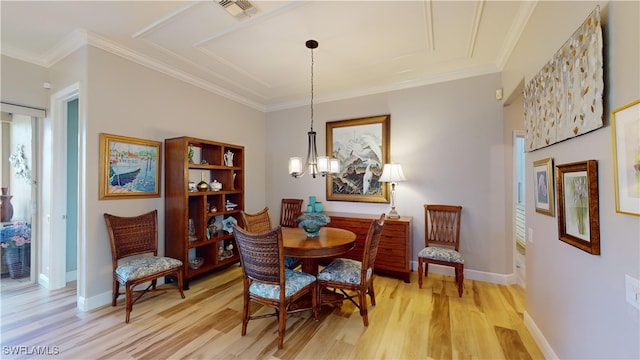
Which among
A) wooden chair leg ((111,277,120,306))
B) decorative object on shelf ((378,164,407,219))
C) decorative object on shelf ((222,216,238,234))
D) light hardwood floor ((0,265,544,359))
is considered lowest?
light hardwood floor ((0,265,544,359))

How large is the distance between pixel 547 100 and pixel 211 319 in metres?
3.44

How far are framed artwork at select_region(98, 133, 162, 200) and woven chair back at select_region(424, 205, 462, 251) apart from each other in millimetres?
3722

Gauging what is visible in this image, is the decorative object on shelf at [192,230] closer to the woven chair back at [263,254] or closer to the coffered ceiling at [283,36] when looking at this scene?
the woven chair back at [263,254]

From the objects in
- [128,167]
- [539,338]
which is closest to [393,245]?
[539,338]

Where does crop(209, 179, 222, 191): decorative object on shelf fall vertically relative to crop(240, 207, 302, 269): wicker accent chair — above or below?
above

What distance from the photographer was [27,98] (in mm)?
3037

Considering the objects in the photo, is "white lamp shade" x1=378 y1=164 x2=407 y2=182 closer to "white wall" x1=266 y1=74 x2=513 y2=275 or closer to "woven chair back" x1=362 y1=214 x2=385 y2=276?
"white wall" x1=266 y1=74 x2=513 y2=275

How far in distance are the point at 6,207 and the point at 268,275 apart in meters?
3.89

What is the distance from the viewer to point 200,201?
347 centimetres

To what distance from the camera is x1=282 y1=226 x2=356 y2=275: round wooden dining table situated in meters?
2.28

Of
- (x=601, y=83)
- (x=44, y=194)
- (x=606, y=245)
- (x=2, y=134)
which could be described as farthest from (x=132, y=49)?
(x=606, y=245)

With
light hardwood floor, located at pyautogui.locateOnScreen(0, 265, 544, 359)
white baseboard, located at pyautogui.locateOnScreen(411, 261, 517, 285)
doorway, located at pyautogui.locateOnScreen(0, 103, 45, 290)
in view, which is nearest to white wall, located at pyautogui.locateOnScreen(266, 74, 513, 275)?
white baseboard, located at pyautogui.locateOnScreen(411, 261, 517, 285)

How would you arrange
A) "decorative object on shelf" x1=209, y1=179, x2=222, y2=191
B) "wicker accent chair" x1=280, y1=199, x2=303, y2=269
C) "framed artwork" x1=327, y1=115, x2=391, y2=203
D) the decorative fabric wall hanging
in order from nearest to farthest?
the decorative fabric wall hanging
"decorative object on shelf" x1=209, y1=179, x2=222, y2=191
"framed artwork" x1=327, y1=115, x2=391, y2=203
"wicker accent chair" x1=280, y1=199, x2=303, y2=269

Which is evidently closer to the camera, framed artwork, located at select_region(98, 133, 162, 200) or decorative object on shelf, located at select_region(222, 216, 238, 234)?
framed artwork, located at select_region(98, 133, 162, 200)
